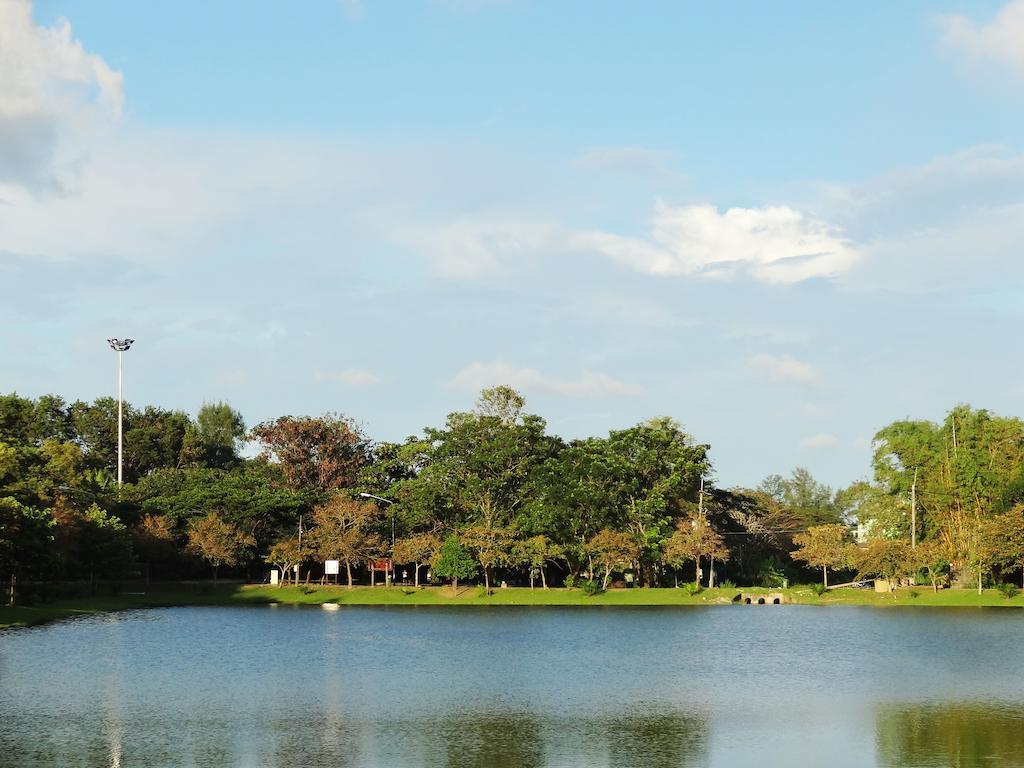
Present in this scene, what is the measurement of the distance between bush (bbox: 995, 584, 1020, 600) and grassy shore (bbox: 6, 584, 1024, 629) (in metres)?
A: 0.37

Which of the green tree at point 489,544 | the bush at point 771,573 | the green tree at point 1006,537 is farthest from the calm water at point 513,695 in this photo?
the bush at point 771,573

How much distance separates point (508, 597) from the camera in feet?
300

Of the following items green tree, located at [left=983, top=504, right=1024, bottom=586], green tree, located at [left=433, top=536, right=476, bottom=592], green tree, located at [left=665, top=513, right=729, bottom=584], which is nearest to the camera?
green tree, located at [left=983, top=504, right=1024, bottom=586]

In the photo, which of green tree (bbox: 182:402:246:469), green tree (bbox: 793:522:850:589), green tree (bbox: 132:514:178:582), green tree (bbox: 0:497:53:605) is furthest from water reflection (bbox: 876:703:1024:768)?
green tree (bbox: 182:402:246:469)

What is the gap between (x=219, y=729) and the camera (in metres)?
30.5

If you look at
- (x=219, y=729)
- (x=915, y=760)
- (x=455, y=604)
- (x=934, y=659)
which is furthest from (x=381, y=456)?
(x=915, y=760)

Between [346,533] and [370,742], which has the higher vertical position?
[346,533]

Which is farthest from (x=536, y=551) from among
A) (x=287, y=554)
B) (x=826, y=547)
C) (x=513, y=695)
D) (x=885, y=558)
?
(x=513, y=695)

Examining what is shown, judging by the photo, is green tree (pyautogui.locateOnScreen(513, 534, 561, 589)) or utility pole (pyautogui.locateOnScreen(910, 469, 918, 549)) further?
utility pole (pyautogui.locateOnScreen(910, 469, 918, 549))

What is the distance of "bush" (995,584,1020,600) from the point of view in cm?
8616

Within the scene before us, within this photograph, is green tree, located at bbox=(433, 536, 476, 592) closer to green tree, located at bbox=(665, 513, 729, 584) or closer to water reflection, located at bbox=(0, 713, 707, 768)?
green tree, located at bbox=(665, 513, 729, 584)

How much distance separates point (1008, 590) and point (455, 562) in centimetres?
4194

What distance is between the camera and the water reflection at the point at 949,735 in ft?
85.0

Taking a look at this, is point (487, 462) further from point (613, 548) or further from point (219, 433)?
point (219, 433)
